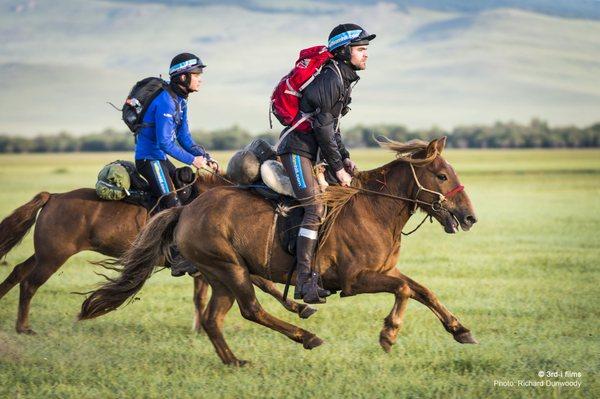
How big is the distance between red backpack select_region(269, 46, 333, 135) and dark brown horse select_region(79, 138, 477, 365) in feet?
2.33

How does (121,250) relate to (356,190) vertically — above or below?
below

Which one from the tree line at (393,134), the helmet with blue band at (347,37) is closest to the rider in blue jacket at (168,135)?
the helmet with blue band at (347,37)

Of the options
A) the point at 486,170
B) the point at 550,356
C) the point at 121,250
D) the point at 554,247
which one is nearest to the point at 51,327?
the point at 121,250

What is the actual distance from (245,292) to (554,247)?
12.2m

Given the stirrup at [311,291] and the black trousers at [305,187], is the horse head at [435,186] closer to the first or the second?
the black trousers at [305,187]

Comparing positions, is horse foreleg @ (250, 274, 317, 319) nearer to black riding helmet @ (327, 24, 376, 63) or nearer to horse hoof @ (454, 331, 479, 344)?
horse hoof @ (454, 331, 479, 344)

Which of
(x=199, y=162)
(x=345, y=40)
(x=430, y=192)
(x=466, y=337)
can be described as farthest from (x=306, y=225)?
(x=199, y=162)

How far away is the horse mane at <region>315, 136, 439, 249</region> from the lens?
8.52m

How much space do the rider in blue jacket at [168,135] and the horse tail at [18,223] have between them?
144cm

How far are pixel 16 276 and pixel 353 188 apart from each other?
465cm

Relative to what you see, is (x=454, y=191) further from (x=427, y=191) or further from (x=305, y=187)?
(x=305, y=187)

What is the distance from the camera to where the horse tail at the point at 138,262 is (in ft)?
30.1

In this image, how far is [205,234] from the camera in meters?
8.74

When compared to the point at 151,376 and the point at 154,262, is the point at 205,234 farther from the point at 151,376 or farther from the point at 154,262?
the point at 151,376
